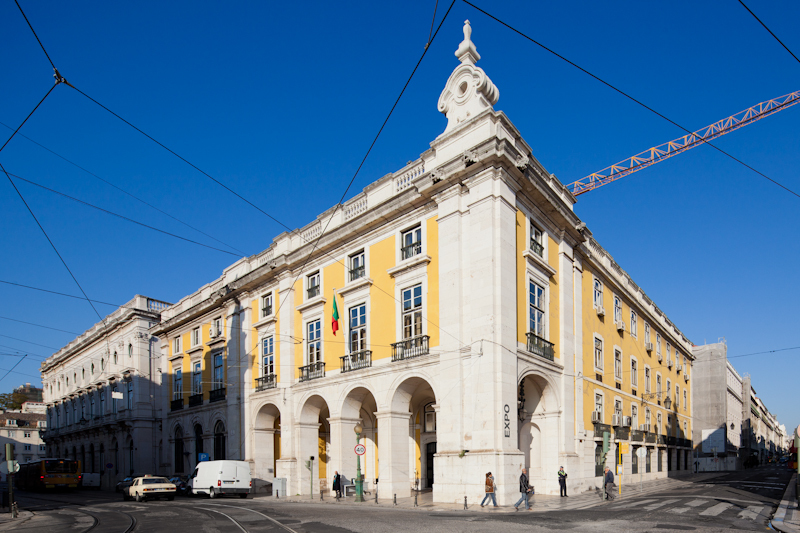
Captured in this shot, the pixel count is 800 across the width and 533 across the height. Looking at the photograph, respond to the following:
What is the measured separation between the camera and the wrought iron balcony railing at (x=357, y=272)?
2834 cm

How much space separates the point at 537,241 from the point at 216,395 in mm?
23829

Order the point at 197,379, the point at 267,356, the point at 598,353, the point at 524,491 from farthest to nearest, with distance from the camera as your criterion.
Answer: the point at 197,379
the point at 267,356
the point at 598,353
the point at 524,491

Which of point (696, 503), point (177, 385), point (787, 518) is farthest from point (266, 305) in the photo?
point (787, 518)

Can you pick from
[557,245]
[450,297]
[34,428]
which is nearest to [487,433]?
[450,297]

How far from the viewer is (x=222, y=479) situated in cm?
2978

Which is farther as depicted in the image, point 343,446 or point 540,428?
point 343,446

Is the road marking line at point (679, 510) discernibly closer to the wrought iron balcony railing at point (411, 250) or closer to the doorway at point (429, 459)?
the doorway at point (429, 459)

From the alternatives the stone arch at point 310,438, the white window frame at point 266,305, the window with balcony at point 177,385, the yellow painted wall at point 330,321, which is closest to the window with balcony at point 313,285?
the yellow painted wall at point 330,321

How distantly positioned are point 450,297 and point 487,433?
543 centimetres

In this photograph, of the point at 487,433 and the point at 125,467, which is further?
the point at 125,467

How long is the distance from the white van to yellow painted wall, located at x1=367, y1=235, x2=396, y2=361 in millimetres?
10271

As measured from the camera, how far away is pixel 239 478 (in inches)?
1191

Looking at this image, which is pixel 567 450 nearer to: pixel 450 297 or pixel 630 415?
pixel 450 297

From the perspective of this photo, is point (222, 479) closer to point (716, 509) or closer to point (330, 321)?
point (330, 321)
